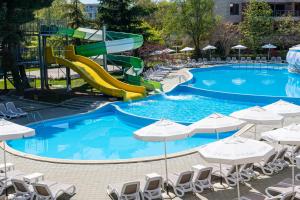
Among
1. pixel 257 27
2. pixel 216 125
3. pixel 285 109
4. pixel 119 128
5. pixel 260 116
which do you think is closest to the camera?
pixel 216 125

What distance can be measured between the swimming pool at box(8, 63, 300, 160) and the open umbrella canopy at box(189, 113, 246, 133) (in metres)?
4.46

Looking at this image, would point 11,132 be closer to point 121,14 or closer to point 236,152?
point 236,152

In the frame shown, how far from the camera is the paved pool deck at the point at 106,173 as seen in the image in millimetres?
10039

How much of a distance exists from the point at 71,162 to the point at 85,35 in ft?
64.3

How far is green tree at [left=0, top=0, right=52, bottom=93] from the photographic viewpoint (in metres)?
23.4

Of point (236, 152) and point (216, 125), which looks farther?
point (216, 125)

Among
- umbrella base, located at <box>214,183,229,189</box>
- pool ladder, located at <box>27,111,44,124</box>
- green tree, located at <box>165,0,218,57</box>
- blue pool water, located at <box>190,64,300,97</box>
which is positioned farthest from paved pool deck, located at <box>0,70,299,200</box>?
green tree, located at <box>165,0,218,57</box>

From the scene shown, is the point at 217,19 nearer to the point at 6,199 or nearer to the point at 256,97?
the point at 256,97

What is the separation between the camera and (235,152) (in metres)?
8.04

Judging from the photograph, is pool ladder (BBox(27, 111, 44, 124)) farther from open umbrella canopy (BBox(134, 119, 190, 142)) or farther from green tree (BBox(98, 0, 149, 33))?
green tree (BBox(98, 0, 149, 33))

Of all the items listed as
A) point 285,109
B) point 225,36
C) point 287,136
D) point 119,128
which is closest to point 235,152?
point 287,136

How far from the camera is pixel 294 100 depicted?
22812 millimetres

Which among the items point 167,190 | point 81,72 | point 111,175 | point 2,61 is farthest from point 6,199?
point 2,61

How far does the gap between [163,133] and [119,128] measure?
9.73m
